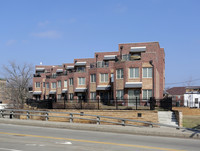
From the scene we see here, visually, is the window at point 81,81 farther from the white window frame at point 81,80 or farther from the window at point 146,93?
the window at point 146,93

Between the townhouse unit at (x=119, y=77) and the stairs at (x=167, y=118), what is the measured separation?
5816 mm

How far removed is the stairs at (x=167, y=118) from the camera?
24719 mm

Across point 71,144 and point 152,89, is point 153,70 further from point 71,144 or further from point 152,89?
point 71,144

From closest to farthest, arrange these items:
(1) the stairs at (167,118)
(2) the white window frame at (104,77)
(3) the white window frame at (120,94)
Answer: (1) the stairs at (167,118) → (3) the white window frame at (120,94) → (2) the white window frame at (104,77)

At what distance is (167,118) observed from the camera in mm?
25531

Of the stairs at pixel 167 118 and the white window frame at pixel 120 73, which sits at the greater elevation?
the white window frame at pixel 120 73

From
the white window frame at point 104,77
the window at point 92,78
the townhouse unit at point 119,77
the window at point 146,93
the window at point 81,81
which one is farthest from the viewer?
the window at point 81,81

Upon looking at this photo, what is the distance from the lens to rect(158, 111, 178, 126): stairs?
81.1 ft

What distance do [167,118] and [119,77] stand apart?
1705 cm

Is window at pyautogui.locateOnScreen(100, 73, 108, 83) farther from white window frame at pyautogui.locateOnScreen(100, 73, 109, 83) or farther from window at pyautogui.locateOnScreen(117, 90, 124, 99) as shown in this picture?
window at pyautogui.locateOnScreen(117, 90, 124, 99)

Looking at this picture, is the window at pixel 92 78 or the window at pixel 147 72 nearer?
the window at pixel 147 72

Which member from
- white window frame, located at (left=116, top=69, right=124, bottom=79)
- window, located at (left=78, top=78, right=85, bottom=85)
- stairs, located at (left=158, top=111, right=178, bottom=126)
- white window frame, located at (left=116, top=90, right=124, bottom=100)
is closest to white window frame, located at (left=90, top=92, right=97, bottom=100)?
window, located at (left=78, top=78, right=85, bottom=85)

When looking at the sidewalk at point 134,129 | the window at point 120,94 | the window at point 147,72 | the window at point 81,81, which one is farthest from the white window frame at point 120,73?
the sidewalk at point 134,129

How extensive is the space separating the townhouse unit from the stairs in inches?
229
